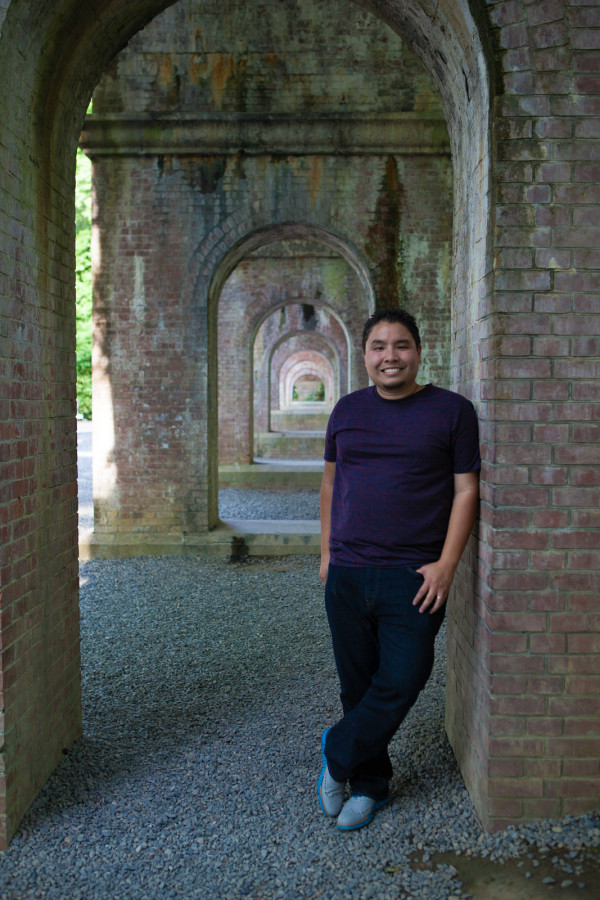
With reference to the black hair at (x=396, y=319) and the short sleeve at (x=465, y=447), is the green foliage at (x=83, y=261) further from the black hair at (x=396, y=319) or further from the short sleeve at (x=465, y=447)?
the short sleeve at (x=465, y=447)

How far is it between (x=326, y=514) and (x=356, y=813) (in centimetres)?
128

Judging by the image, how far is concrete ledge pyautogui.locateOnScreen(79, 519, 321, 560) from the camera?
30.3 ft

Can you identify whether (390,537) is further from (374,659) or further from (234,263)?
(234,263)

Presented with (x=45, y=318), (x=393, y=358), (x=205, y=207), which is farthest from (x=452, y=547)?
(x=205, y=207)

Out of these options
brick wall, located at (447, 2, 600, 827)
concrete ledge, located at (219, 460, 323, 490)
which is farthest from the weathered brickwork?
concrete ledge, located at (219, 460, 323, 490)

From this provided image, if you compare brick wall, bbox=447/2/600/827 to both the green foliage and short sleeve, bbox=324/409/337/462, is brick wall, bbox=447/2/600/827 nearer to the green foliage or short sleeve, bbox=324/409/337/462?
short sleeve, bbox=324/409/337/462

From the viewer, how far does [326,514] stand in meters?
3.35

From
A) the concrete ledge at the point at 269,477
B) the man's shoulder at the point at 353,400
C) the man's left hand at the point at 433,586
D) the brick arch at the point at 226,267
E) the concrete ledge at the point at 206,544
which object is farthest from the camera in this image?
the concrete ledge at the point at 269,477

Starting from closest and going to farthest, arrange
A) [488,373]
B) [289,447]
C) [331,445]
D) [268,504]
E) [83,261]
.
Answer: [488,373]
[331,445]
[268,504]
[83,261]
[289,447]

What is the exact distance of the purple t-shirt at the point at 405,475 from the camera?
3004 mm

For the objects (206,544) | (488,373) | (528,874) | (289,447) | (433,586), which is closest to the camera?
(528,874)

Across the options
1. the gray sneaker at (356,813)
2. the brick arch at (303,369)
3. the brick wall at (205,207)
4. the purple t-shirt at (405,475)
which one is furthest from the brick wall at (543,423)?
the brick arch at (303,369)

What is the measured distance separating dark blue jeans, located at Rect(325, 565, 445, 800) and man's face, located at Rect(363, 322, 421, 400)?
78cm

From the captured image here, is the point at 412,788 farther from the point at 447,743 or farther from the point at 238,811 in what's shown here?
the point at 238,811
